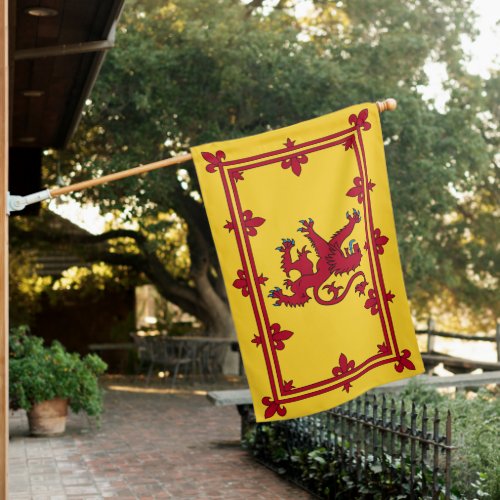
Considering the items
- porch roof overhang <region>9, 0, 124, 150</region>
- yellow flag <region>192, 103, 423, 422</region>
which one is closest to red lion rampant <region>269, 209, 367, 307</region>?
yellow flag <region>192, 103, 423, 422</region>

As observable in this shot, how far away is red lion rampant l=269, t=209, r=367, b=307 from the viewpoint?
4902mm

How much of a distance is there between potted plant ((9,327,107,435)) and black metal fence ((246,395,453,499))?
2.58m

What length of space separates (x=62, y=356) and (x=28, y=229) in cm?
937

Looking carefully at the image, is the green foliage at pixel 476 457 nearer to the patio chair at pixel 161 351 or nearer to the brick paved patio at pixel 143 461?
the brick paved patio at pixel 143 461

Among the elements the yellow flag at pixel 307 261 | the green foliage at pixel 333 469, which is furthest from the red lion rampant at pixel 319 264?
the green foliage at pixel 333 469

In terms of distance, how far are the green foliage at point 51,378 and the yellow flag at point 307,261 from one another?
6.11 metres

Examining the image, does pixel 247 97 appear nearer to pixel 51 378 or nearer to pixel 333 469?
pixel 51 378

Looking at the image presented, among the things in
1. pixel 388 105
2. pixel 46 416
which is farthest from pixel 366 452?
pixel 46 416

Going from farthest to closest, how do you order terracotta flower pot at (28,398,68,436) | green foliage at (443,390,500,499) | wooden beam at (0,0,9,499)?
1. terracotta flower pot at (28,398,68,436)
2. green foliage at (443,390,500,499)
3. wooden beam at (0,0,9,499)

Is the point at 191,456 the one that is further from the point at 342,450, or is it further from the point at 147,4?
the point at 147,4

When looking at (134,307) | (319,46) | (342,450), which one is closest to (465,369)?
(319,46)

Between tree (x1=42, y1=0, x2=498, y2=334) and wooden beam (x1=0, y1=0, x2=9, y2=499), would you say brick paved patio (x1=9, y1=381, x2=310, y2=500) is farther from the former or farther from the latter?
tree (x1=42, y1=0, x2=498, y2=334)

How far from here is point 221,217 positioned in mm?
4824

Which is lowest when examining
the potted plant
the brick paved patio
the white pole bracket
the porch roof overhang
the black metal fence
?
the brick paved patio
